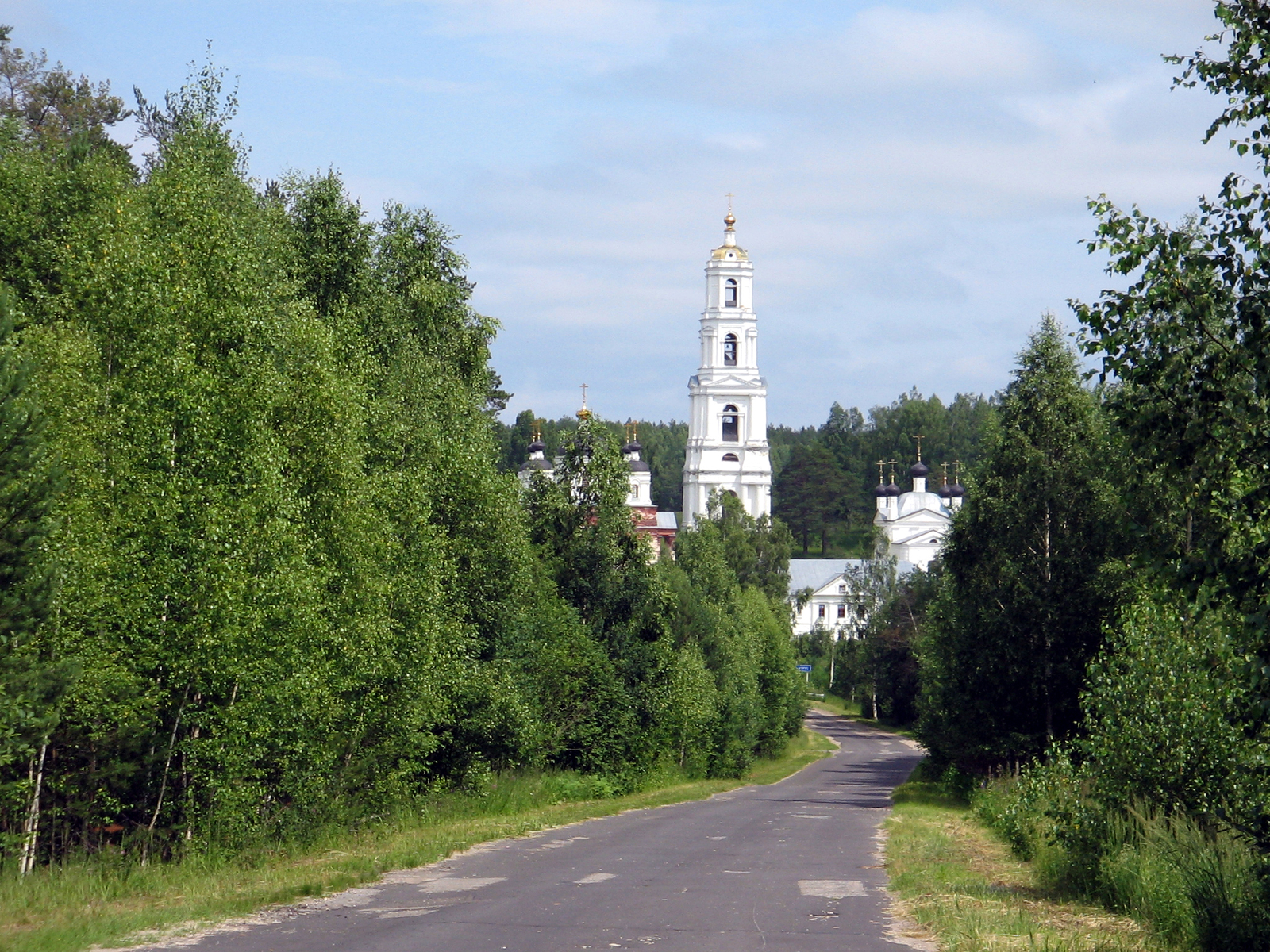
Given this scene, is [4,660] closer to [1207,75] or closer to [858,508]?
[1207,75]

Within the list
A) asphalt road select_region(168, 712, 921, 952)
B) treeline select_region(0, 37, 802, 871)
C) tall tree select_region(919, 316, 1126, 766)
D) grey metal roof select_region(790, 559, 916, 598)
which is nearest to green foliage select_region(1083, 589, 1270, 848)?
asphalt road select_region(168, 712, 921, 952)

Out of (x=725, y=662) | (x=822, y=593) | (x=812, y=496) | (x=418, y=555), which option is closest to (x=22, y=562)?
(x=418, y=555)

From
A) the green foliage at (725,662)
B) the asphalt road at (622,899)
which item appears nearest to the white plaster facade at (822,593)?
the green foliage at (725,662)

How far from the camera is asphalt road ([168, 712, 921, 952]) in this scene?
11.8m

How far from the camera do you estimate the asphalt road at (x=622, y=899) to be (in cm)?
1182

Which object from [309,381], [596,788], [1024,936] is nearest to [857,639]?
[596,788]

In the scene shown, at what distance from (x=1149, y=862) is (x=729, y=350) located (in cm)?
9887

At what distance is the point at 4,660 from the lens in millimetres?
14227

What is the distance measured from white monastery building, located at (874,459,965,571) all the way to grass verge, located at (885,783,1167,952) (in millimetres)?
102536

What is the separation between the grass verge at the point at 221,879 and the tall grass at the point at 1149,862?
26.7 ft

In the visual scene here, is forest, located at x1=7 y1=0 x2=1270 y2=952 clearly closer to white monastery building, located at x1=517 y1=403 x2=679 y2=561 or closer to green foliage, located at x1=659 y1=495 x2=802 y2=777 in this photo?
green foliage, located at x1=659 y1=495 x2=802 y2=777

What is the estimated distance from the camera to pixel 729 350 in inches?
4395

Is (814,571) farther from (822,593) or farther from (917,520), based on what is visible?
(917,520)

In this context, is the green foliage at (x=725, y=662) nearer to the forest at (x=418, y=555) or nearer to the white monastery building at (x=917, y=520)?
the forest at (x=418, y=555)
